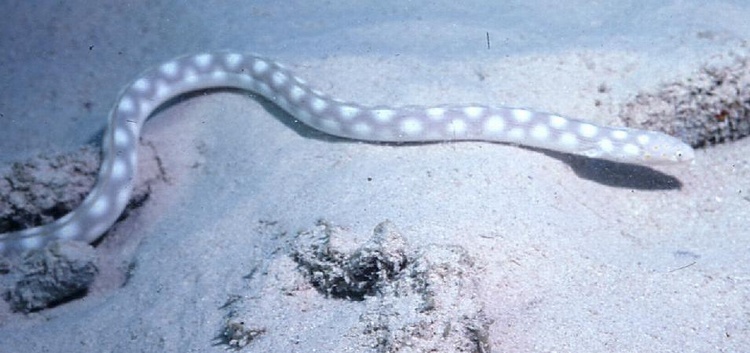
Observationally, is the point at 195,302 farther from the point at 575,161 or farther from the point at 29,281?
the point at 575,161

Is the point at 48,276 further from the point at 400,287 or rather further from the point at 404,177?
the point at 400,287

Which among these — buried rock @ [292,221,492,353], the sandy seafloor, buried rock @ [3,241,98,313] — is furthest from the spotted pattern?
buried rock @ [292,221,492,353]

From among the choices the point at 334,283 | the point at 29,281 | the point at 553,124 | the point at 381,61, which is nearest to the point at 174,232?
the point at 29,281

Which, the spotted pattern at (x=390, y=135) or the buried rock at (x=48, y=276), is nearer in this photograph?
the buried rock at (x=48, y=276)

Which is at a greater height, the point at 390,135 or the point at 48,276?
the point at 390,135

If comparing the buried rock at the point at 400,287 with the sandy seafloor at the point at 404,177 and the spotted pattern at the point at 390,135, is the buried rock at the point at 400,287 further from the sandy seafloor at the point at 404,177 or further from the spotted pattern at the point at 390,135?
the spotted pattern at the point at 390,135

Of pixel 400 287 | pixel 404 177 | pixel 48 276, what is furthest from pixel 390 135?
pixel 48 276

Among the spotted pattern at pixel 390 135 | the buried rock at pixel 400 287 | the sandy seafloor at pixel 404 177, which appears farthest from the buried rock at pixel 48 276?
the buried rock at pixel 400 287
